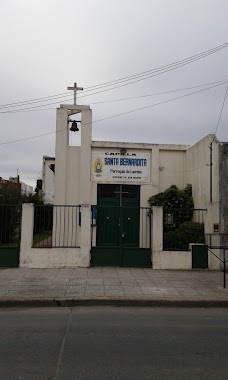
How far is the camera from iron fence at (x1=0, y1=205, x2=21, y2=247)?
1457cm

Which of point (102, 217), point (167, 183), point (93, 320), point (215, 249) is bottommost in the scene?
point (93, 320)

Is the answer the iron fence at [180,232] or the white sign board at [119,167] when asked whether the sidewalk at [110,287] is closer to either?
the iron fence at [180,232]

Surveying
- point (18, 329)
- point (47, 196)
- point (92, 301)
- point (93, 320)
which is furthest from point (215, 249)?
point (47, 196)

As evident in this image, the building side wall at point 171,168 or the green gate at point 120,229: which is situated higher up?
the building side wall at point 171,168

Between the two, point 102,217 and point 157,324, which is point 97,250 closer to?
point 102,217

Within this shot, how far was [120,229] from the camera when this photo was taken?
14.0 metres

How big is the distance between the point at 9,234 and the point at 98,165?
14.8 feet

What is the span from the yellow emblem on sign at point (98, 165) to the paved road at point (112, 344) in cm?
880

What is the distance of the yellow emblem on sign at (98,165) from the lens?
1680 centimetres

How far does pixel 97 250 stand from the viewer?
13.8 meters

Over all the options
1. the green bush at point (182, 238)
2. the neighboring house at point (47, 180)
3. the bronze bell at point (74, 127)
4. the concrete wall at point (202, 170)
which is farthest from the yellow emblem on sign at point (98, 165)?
the neighboring house at point (47, 180)

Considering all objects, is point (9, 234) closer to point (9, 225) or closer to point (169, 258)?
point (9, 225)

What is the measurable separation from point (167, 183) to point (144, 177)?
109cm

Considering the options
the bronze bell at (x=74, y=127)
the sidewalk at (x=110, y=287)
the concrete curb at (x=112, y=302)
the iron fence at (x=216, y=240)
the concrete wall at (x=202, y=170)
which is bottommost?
the concrete curb at (x=112, y=302)
